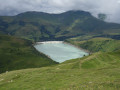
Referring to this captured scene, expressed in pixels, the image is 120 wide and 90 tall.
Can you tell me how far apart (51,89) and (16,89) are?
45.6 feet

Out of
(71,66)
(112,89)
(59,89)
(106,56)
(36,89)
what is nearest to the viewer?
(112,89)

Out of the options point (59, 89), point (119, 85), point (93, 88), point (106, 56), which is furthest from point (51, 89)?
point (106, 56)

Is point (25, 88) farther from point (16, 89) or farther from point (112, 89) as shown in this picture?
point (112, 89)

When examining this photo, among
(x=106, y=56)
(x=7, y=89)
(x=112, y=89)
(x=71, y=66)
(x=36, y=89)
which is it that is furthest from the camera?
(x=106, y=56)

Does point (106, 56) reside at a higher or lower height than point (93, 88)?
lower

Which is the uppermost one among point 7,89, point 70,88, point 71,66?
point 70,88

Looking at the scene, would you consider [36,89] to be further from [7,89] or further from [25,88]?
[7,89]

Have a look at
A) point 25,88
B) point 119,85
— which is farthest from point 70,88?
point 25,88

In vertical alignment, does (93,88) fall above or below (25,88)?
above

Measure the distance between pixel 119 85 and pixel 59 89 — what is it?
59.4ft

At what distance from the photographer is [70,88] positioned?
40250 millimetres

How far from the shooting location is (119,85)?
1487 inches

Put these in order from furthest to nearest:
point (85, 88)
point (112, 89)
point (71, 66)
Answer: point (71, 66), point (85, 88), point (112, 89)

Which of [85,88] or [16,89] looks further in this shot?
[16,89]
